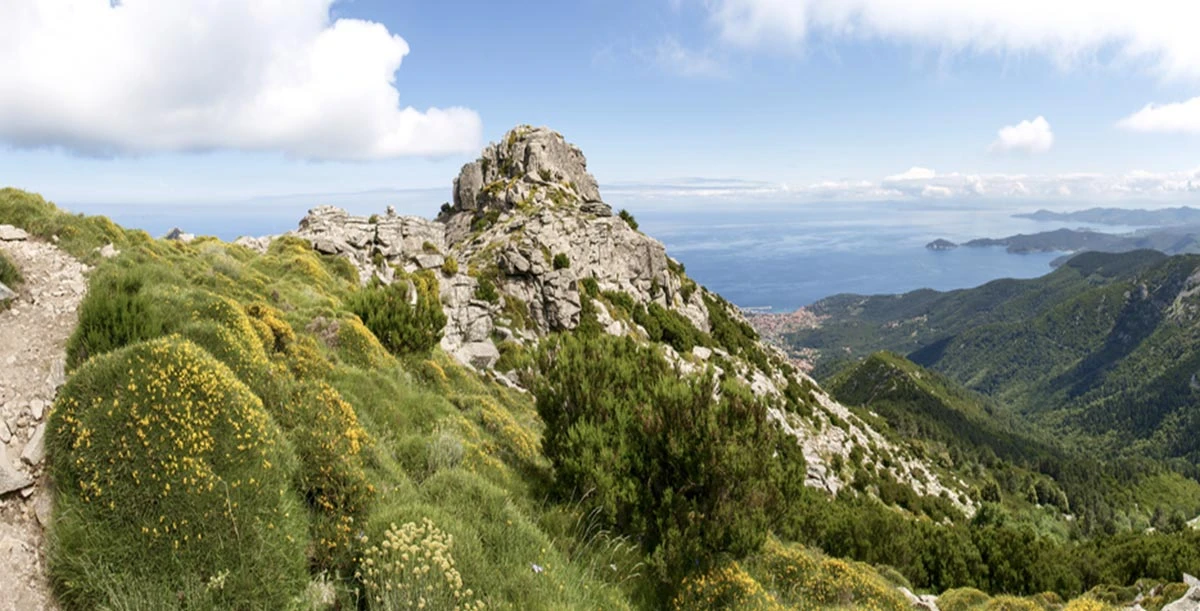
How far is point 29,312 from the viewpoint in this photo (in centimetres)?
898

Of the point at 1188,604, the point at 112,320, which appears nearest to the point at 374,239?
the point at 112,320

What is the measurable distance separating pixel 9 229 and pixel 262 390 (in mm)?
8271

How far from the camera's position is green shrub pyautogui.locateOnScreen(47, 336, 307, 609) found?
4.93 meters

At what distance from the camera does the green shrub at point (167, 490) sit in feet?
16.2

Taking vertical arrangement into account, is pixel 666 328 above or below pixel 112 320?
below

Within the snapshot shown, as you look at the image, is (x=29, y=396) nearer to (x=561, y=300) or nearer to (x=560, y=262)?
(x=561, y=300)

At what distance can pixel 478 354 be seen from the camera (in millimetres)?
29516

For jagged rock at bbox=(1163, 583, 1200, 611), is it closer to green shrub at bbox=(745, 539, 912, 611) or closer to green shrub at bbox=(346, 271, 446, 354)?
green shrub at bbox=(745, 539, 912, 611)

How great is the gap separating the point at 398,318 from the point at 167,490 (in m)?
13.4

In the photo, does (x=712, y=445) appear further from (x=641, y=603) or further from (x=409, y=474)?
(x=409, y=474)

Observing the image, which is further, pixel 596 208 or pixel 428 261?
pixel 596 208

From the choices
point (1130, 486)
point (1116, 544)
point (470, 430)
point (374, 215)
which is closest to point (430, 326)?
point (470, 430)

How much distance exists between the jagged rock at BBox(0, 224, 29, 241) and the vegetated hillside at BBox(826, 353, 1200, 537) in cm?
8992

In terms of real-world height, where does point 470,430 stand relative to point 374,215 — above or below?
below
